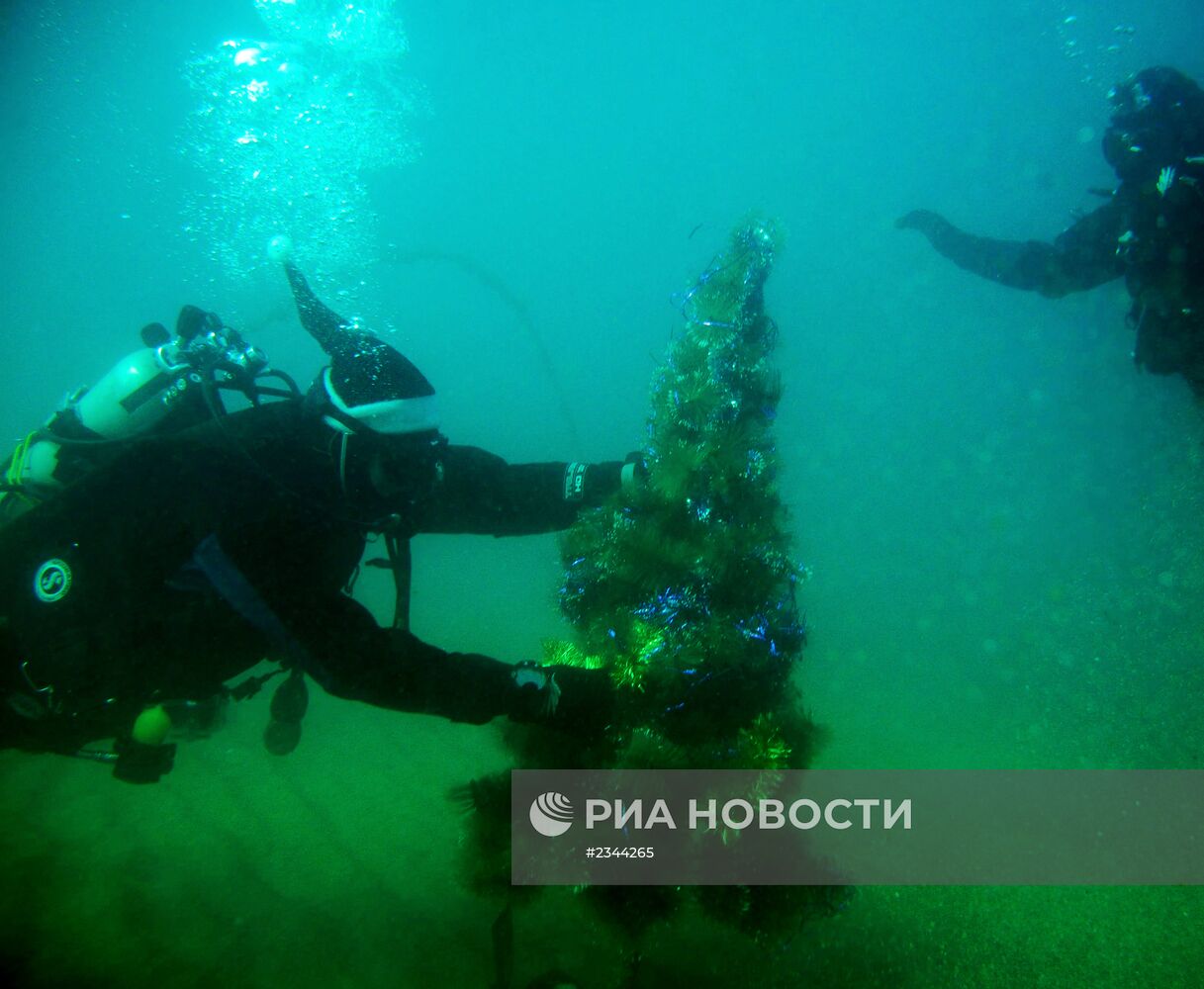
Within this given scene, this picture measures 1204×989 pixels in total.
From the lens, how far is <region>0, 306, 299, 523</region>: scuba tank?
11.6 feet

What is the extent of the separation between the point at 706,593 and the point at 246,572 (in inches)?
69.2

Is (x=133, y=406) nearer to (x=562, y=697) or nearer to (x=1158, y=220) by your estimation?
(x=562, y=697)

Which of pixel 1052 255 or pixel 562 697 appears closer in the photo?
pixel 562 697

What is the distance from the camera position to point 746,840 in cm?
239

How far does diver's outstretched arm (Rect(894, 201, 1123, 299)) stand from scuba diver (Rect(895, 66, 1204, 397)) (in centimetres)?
2

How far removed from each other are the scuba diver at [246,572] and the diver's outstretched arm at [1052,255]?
7.52 meters

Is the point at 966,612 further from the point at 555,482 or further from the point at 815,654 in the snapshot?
the point at 555,482

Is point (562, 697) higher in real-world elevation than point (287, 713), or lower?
lower

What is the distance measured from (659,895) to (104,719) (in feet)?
8.31

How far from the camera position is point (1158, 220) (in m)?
6.11

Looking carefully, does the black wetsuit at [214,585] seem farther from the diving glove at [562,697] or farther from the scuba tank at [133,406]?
the scuba tank at [133,406]

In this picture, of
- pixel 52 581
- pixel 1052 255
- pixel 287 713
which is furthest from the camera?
pixel 1052 255

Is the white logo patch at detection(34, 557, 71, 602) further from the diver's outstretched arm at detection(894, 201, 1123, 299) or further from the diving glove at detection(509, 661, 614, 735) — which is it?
the diver's outstretched arm at detection(894, 201, 1123, 299)

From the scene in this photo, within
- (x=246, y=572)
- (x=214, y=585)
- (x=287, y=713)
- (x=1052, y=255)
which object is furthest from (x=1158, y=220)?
(x=287, y=713)
